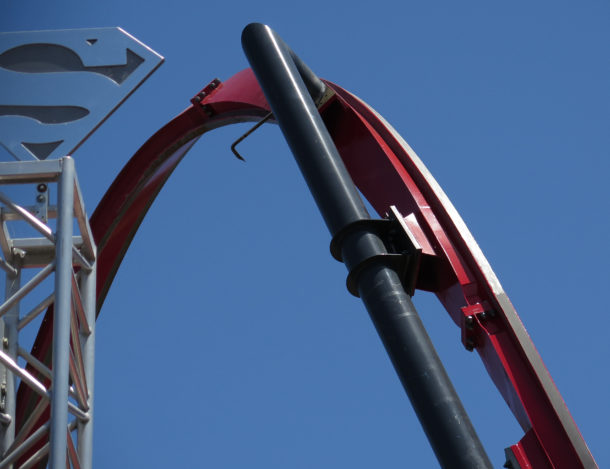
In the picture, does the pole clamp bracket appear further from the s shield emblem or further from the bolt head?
the s shield emblem

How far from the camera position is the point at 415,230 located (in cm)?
676

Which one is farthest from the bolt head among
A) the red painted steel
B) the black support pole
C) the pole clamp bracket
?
the black support pole

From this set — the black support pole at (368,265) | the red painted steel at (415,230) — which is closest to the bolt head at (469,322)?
the red painted steel at (415,230)

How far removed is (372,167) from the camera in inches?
303

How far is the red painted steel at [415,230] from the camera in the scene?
5895mm

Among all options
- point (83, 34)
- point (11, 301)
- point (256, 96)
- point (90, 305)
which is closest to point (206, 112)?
point (256, 96)

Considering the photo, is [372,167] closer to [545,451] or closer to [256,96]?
[256,96]

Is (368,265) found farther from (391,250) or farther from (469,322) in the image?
(469,322)

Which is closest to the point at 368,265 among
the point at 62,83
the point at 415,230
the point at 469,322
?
the point at 469,322

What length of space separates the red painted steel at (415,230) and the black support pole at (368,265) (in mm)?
796

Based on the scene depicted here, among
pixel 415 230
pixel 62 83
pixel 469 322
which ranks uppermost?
pixel 62 83

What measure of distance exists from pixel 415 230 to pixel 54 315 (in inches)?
98.2

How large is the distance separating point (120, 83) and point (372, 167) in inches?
80.7

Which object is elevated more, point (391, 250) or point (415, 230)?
point (415, 230)
